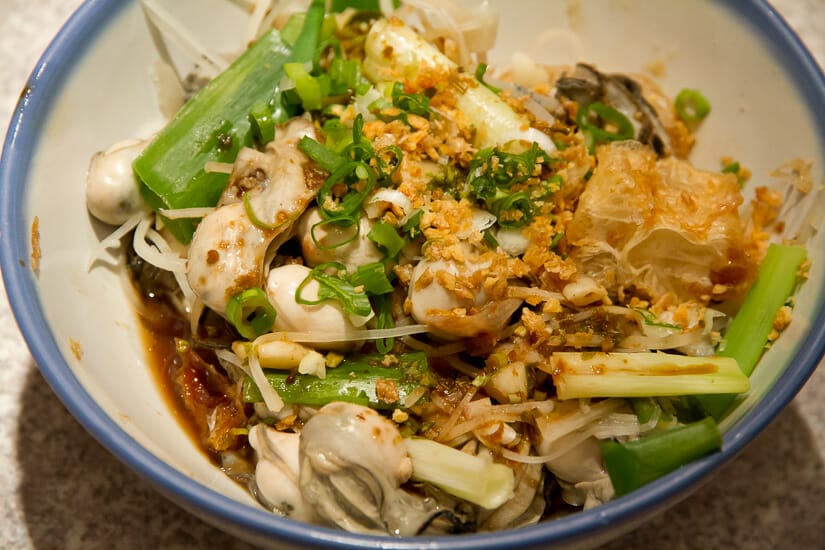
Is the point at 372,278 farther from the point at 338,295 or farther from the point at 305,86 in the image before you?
the point at 305,86

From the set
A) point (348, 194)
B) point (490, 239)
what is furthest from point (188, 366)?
point (490, 239)

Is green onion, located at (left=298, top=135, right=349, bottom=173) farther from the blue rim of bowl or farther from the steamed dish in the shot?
the blue rim of bowl

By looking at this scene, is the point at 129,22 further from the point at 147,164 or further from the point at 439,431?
the point at 439,431

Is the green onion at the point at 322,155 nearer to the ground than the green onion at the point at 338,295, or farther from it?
farther from it

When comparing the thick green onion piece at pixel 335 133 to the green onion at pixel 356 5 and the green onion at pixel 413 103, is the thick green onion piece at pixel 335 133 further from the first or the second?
the green onion at pixel 356 5

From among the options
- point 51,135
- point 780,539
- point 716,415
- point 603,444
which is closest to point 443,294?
point 603,444

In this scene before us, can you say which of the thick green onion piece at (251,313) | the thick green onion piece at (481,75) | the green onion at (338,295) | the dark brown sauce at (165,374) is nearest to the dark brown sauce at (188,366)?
the dark brown sauce at (165,374)
